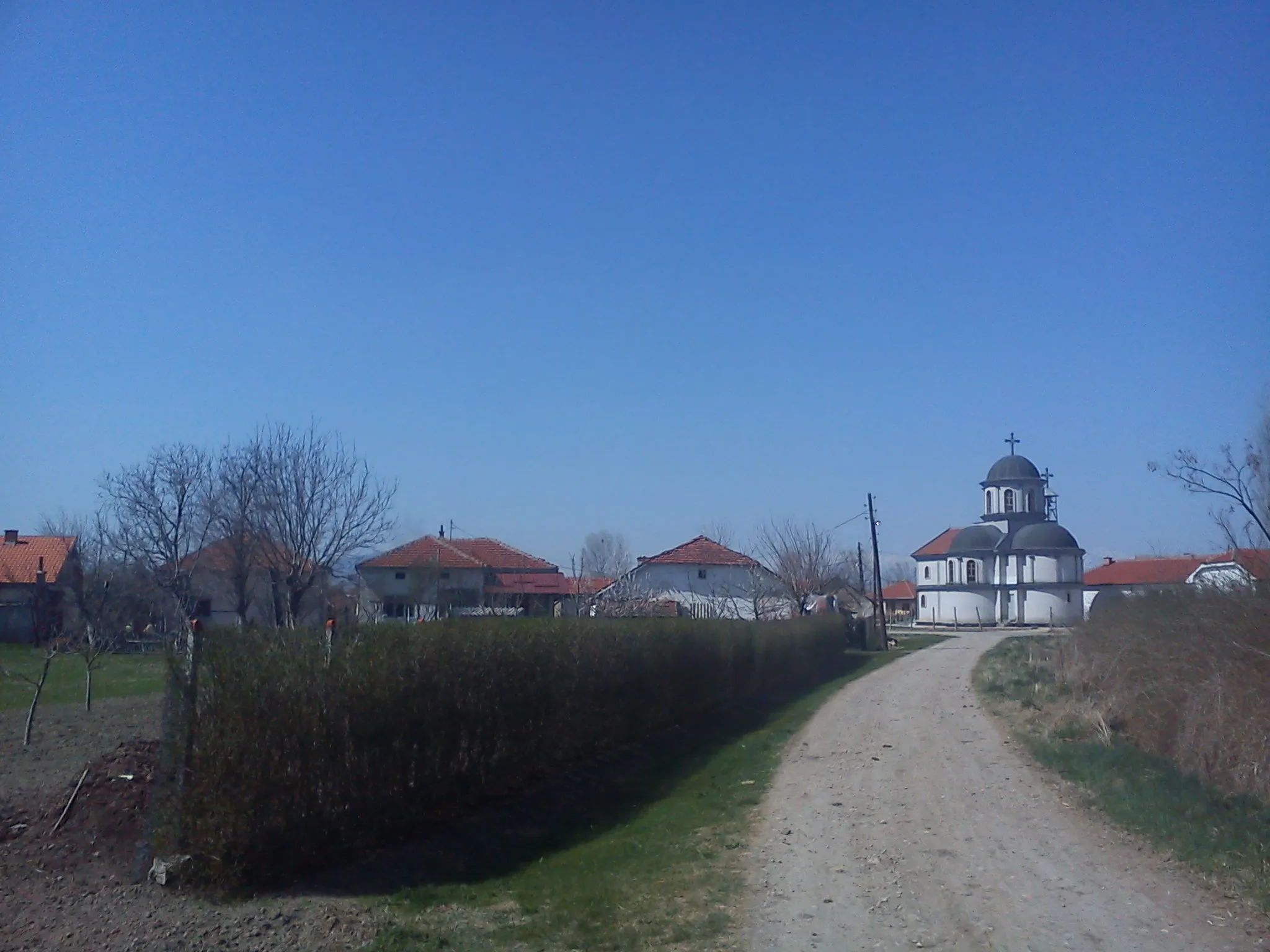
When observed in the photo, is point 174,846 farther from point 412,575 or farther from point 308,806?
point 412,575

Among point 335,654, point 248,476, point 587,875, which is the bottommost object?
point 587,875

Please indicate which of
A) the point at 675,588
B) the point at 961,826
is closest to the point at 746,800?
the point at 961,826

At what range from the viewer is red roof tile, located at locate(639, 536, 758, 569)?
49.2 metres

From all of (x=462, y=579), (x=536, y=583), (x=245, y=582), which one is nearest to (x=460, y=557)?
(x=462, y=579)

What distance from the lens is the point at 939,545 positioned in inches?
3895

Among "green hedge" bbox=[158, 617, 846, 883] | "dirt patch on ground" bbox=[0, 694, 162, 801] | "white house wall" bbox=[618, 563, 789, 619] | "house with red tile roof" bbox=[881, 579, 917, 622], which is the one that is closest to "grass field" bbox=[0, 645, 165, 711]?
"dirt patch on ground" bbox=[0, 694, 162, 801]

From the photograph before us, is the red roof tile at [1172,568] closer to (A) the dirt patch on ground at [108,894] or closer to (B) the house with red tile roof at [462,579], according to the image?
(A) the dirt patch on ground at [108,894]

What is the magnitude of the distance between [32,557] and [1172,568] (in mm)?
44208

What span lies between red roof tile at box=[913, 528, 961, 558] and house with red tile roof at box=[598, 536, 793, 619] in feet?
157

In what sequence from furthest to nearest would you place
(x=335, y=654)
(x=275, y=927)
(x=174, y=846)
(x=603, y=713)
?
1. (x=603, y=713)
2. (x=335, y=654)
3. (x=174, y=846)
4. (x=275, y=927)

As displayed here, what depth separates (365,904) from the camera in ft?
26.7

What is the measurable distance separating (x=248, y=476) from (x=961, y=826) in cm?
1879

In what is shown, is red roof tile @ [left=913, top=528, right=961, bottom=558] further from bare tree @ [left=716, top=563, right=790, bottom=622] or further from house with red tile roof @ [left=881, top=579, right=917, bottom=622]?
bare tree @ [left=716, top=563, right=790, bottom=622]

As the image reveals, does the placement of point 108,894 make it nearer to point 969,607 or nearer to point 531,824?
point 531,824
